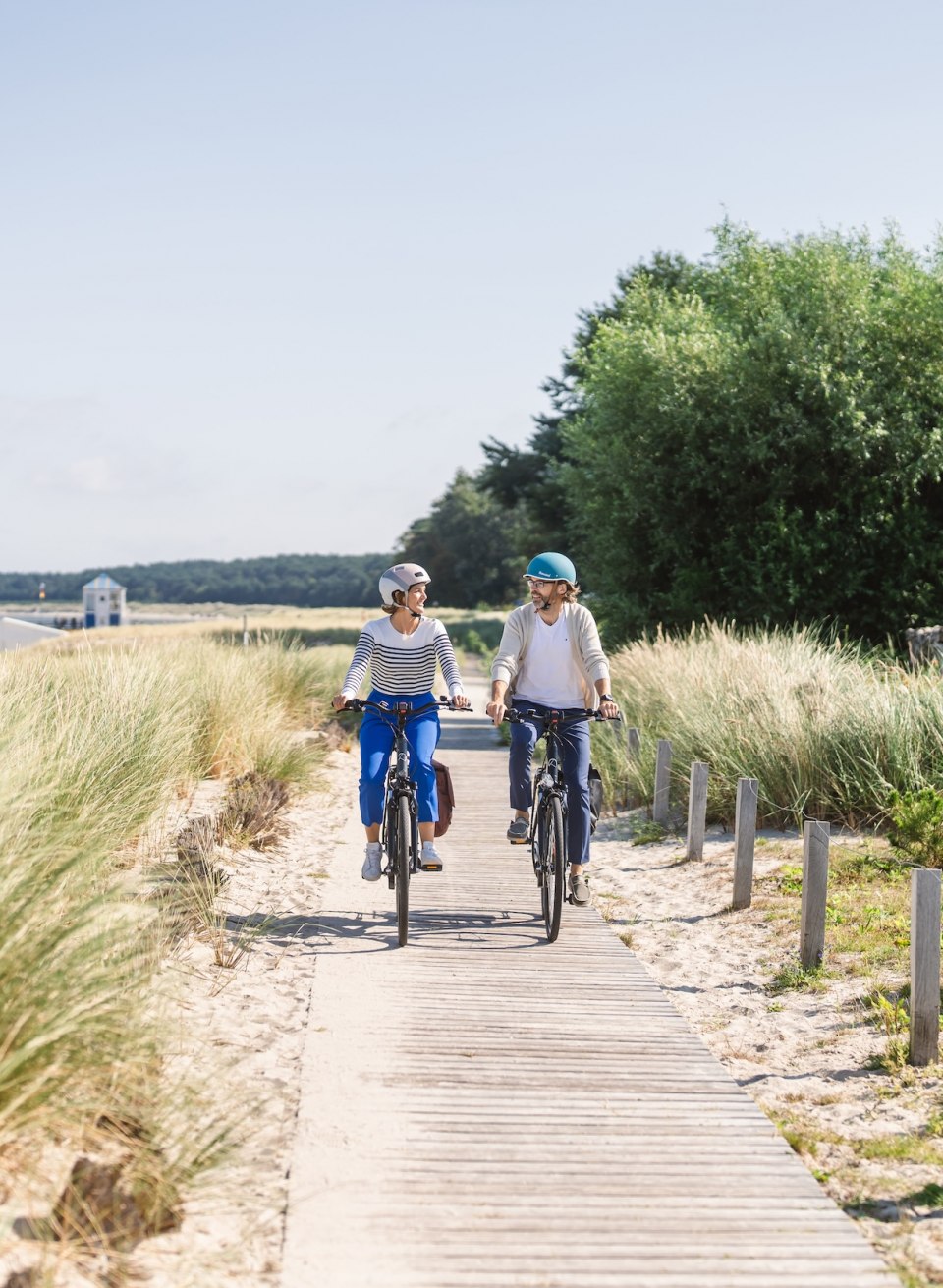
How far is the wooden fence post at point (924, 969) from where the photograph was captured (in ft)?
17.7

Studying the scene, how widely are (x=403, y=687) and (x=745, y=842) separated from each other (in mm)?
2468

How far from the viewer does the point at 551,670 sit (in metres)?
7.52

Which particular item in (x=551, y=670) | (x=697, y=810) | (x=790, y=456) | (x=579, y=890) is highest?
(x=790, y=456)

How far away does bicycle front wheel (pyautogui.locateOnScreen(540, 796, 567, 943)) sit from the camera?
7113 mm

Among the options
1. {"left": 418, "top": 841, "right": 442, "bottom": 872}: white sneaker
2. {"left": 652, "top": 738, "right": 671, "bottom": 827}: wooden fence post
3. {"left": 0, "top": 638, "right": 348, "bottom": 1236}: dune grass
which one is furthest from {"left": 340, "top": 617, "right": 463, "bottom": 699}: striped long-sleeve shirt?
{"left": 652, "top": 738, "right": 671, "bottom": 827}: wooden fence post

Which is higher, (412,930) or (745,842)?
(745,842)

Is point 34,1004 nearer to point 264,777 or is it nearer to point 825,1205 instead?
point 825,1205

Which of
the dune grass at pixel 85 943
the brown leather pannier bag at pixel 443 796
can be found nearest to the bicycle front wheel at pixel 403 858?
the brown leather pannier bag at pixel 443 796

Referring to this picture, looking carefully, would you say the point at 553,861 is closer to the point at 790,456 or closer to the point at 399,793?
the point at 399,793

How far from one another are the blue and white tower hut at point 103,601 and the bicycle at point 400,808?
100668 mm

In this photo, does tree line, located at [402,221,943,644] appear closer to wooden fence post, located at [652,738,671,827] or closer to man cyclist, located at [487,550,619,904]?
wooden fence post, located at [652,738,671,827]

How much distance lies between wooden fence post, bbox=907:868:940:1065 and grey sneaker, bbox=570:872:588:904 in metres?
2.38

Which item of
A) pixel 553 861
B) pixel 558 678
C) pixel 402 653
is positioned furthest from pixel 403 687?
pixel 553 861

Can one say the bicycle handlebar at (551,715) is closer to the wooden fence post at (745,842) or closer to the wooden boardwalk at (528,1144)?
the wooden boardwalk at (528,1144)
